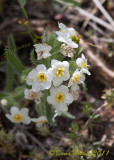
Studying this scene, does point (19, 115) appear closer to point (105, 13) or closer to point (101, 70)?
point (101, 70)

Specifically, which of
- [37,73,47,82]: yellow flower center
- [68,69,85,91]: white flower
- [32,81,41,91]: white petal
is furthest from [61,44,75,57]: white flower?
[32,81,41,91]: white petal

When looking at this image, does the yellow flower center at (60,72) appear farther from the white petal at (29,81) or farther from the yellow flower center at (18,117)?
the yellow flower center at (18,117)

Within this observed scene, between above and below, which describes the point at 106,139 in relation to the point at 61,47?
below

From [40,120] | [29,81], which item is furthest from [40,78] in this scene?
[40,120]

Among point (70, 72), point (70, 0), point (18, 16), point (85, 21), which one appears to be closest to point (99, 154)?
point (70, 72)

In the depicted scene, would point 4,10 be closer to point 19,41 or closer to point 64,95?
point 19,41

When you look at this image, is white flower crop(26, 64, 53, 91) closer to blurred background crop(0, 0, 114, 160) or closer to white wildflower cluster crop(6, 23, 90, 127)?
white wildflower cluster crop(6, 23, 90, 127)
